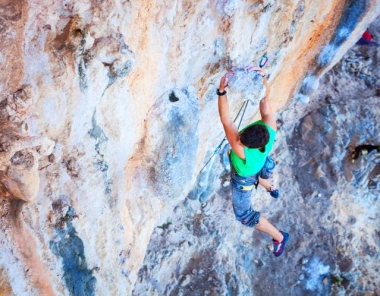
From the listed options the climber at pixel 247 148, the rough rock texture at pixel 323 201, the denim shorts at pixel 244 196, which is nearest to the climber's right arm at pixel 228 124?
the climber at pixel 247 148

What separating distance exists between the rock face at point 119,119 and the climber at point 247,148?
0.34m

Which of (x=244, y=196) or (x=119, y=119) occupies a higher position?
(x=119, y=119)

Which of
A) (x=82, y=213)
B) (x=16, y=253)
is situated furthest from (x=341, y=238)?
(x=16, y=253)

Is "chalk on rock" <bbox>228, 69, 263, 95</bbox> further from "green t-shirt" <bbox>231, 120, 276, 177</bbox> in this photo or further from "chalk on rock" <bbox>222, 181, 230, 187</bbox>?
"chalk on rock" <bbox>222, 181, 230, 187</bbox>

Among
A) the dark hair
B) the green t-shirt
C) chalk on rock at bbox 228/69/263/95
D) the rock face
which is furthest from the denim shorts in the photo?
chalk on rock at bbox 228/69/263/95

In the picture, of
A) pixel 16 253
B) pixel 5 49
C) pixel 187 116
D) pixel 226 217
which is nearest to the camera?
pixel 5 49

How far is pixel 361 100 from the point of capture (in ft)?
16.6

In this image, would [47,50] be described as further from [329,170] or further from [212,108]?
[329,170]

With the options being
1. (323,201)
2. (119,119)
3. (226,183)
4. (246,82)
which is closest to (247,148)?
(246,82)

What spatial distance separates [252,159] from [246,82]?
711mm

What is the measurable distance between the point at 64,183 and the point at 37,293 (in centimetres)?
63

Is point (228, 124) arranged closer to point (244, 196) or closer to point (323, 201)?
point (244, 196)

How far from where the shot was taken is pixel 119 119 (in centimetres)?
235

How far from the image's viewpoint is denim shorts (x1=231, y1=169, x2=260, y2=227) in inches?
120
